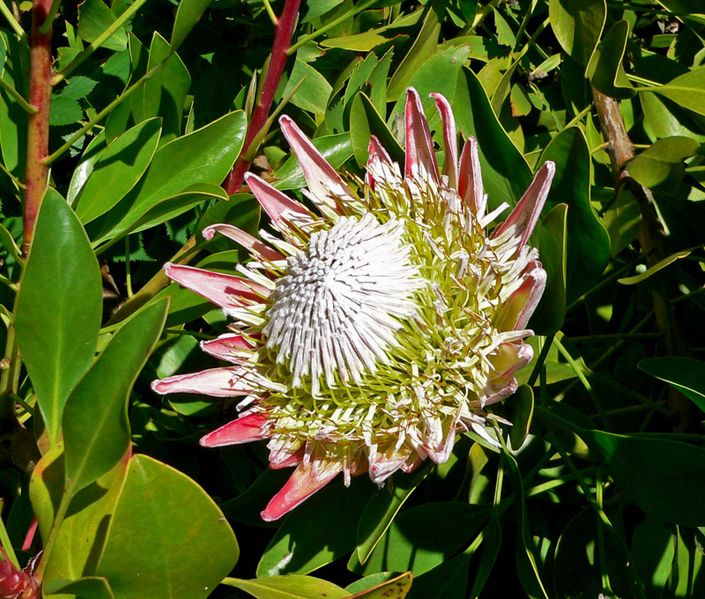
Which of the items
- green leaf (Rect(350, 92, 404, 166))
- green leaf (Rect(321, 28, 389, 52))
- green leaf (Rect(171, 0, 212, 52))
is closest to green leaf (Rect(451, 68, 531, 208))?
green leaf (Rect(350, 92, 404, 166))

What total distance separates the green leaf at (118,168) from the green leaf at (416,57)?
0.51 meters

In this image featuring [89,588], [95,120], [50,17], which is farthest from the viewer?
[95,120]

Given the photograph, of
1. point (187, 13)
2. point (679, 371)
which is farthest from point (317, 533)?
point (187, 13)

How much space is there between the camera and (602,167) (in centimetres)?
189

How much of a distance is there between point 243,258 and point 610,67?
75 cm

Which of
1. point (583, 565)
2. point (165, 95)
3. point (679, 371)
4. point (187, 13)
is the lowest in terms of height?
point (583, 565)

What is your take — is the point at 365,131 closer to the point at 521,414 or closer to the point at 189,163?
the point at 189,163

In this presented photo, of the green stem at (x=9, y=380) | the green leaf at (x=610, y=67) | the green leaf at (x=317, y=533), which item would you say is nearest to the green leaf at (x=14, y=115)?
the green stem at (x=9, y=380)

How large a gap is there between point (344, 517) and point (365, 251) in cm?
45

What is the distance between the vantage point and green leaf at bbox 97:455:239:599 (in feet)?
3.36

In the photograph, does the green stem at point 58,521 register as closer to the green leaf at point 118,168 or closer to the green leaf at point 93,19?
the green leaf at point 118,168

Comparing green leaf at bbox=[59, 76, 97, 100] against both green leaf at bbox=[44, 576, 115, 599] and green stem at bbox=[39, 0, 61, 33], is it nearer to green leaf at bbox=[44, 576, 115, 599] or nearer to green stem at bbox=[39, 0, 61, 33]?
green stem at bbox=[39, 0, 61, 33]

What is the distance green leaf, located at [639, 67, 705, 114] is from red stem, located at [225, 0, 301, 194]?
687mm

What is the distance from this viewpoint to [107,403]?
106 centimetres
